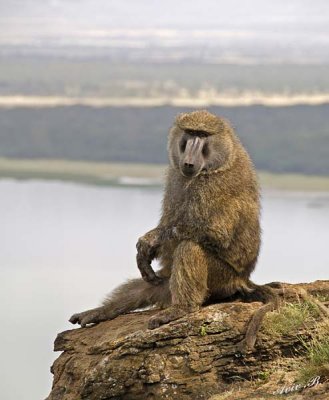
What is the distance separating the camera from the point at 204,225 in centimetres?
1118

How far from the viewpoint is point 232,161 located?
11.5m

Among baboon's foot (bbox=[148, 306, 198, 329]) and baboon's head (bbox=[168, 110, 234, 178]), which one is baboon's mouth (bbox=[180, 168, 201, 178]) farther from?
baboon's foot (bbox=[148, 306, 198, 329])

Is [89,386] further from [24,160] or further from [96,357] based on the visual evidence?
[24,160]

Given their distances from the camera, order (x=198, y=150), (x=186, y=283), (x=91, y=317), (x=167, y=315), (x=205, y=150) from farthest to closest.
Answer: (x=91, y=317), (x=205, y=150), (x=198, y=150), (x=186, y=283), (x=167, y=315)

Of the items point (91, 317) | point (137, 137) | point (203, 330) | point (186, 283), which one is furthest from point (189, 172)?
point (137, 137)

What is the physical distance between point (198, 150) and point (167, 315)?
5.53 feet

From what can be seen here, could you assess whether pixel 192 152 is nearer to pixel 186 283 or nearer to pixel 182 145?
pixel 182 145

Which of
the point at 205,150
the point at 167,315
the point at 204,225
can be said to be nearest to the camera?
the point at 167,315

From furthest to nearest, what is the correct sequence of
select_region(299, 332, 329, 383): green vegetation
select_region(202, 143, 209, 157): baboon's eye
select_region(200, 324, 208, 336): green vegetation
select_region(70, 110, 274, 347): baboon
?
1. select_region(202, 143, 209, 157): baboon's eye
2. select_region(70, 110, 274, 347): baboon
3. select_region(200, 324, 208, 336): green vegetation
4. select_region(299, 332, 329, 383): green vegetation

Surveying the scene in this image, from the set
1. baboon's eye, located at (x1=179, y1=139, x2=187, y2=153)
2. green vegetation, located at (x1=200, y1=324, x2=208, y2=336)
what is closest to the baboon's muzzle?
baboon's eye, located at (x1=179, y1=139, x2=187, y2=153)

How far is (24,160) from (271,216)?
15.2m

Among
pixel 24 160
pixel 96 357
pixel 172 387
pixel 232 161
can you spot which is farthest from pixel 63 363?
pixel 24 160

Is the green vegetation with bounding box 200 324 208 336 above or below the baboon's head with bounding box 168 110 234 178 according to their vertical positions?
below

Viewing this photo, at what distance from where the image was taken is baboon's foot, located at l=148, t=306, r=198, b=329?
35.7 feet
